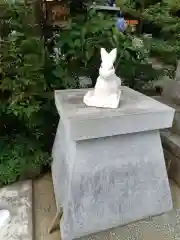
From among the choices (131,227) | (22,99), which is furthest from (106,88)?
(131,227)

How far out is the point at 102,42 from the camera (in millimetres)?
1697

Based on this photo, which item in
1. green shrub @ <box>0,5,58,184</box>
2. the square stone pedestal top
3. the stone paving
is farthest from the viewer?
green shrub @ <box>0,5,58,184</box>

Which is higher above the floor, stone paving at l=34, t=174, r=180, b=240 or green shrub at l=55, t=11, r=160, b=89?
green shrub at l=55, t=11, r=160, b=89

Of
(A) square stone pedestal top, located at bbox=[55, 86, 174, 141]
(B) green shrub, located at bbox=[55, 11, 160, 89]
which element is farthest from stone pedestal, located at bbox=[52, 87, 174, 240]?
(B) green shrub, located at bbox=[55, 11, 160, 89]

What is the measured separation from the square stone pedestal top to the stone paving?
48 cm

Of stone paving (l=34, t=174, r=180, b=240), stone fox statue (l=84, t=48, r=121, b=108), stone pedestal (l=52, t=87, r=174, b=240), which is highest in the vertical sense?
stone fox statue (l=84, t=48, r=121, b=108)

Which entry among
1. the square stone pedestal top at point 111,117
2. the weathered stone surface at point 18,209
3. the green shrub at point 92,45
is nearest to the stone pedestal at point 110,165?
the square stone pedestal top at point 111,117

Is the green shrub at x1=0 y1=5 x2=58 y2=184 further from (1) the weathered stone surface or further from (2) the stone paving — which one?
(2) the stone paving

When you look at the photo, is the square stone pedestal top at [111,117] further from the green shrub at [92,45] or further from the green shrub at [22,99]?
the green shrub at [92,45]

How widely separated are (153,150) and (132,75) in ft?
2.79

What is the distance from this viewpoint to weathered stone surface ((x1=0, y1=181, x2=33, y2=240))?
1173 millimetres

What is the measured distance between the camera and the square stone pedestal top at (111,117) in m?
1.08

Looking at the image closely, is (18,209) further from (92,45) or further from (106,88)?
(92,45)

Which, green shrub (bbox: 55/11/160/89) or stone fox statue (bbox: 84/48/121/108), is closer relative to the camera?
stone fox statue (bbox: 84/48/121/108)
